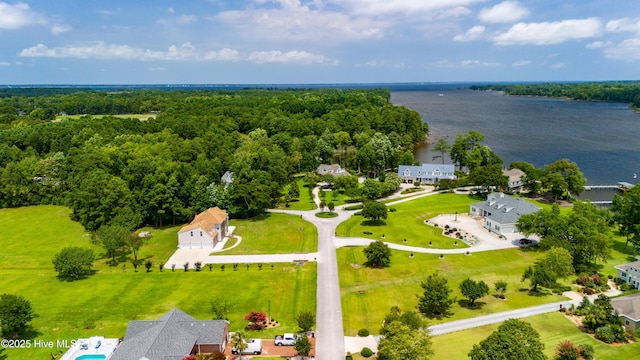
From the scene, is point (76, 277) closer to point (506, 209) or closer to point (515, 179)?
point (506, 209)

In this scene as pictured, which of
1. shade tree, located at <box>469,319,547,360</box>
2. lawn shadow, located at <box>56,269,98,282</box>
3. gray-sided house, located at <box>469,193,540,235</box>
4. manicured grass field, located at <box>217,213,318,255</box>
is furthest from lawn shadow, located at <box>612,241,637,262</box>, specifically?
lawn shadow, located at <box>56,269,98,282</box>

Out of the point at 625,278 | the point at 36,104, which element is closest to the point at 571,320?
the point at 625,278

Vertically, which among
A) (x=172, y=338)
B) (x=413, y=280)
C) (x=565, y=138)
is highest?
(x=565, y=138)

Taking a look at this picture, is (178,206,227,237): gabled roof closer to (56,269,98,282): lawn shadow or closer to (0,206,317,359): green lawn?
(0,206,317,359): green lawn

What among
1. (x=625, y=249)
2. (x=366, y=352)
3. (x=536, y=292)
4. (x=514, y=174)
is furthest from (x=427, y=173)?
(x=366, y=352)

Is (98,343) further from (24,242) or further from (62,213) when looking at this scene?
(62,213)

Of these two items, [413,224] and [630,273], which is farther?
[413,224]
